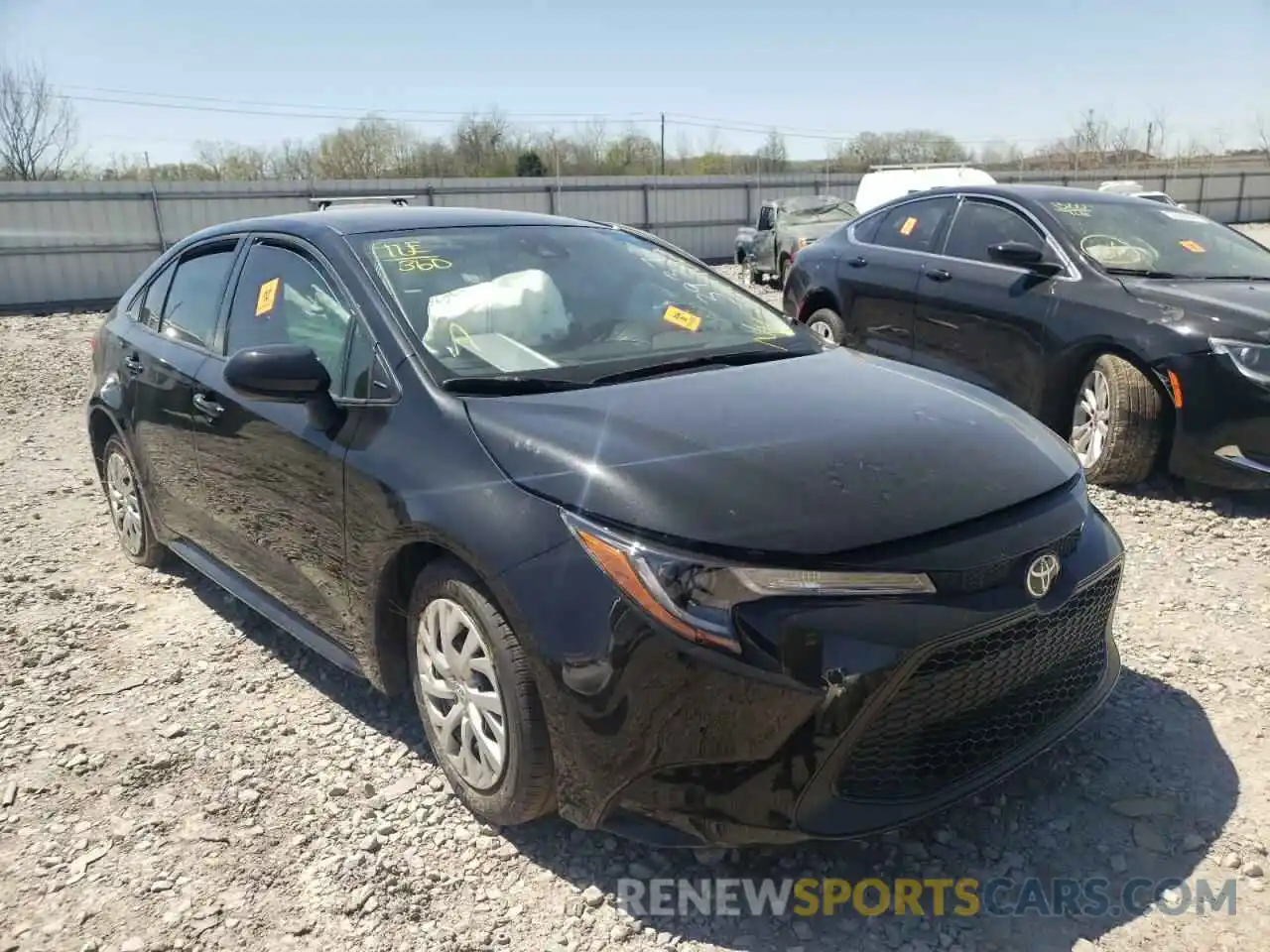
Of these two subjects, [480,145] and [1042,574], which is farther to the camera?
[480,145]

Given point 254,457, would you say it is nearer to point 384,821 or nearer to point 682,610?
point 384,821

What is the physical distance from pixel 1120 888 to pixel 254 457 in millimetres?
2823

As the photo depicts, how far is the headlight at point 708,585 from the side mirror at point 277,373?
4.08 ft

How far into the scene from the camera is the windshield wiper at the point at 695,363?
2815 mm

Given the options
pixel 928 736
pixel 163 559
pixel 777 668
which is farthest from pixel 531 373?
pixel 163 559

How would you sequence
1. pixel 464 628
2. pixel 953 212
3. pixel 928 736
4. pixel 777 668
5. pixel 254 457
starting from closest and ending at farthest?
pixel 777 668 < pixel 928 736 < pixel 464 628 < pixel 254 457 < pixel 953 212

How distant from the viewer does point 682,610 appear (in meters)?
2.02

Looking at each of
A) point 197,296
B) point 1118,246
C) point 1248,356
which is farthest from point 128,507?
point 1118,246

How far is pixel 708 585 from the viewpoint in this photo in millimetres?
2029

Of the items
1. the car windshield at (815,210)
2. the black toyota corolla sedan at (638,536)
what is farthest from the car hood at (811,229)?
the black toyota corolla sedan at (638,536)

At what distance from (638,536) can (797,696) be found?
1.55 feet

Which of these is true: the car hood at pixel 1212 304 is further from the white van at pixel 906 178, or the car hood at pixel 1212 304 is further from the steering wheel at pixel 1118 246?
the white van at pixel 906 178

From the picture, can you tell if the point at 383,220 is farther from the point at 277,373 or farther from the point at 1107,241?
the point at 1107,241

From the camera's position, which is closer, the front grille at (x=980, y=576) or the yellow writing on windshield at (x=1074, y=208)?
the front grille at (x=980, y=576)
